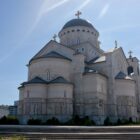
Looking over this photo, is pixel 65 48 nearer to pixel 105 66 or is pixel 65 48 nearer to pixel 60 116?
pixel 105 66

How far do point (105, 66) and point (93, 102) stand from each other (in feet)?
21.1

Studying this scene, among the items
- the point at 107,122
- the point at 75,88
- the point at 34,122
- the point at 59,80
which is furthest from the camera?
the point at 75,88

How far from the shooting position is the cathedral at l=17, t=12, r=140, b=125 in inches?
1121

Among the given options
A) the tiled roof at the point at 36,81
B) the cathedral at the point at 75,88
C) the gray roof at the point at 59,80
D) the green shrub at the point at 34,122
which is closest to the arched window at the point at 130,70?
the cathedral at the point at 75,88

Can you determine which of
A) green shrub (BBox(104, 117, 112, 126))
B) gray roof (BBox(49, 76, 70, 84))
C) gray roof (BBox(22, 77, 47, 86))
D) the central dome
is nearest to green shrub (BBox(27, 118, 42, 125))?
gray roof (BBox(22, 77, 47, 86))

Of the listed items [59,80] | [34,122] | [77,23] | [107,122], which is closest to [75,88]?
[59,80]

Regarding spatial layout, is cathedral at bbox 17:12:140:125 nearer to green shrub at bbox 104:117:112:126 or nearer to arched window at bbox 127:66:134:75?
green shrub at bbox 104:117:112:126

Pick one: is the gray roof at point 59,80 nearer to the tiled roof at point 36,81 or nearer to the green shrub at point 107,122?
the tiled roof at point 36,81

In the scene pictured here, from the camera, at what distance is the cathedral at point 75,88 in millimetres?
28484

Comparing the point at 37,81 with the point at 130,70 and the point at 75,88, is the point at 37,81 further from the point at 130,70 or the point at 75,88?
the point at 130,70

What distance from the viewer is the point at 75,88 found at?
102ft

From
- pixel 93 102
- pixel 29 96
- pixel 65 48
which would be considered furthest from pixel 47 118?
pixel 65 48

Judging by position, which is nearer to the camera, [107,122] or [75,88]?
[107,122]

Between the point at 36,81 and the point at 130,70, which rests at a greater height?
the point at 130,70
